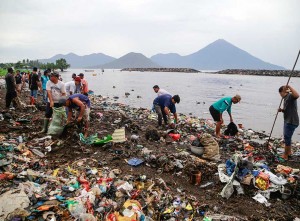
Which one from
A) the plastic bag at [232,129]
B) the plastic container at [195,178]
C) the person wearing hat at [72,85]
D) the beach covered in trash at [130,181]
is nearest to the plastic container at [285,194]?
the beach covered in trash at [130,181]

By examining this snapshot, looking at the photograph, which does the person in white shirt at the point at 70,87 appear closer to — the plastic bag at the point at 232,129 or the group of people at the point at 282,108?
the group of people at the point at 282,108

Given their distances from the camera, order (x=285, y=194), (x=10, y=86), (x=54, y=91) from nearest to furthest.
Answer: (x=285, y=194) < (x=54, y=91) < (x=10, y=86)

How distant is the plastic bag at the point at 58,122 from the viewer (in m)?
7.55

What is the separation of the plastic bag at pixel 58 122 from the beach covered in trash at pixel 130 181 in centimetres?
23

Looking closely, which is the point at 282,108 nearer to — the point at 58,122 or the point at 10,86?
the point at 58,122

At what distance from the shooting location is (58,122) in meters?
7.65

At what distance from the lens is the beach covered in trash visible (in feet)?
14.4

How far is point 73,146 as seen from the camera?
279 inches

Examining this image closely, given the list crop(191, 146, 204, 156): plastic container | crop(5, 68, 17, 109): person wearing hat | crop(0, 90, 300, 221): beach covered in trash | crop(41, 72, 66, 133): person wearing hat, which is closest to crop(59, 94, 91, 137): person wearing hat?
crop(41, 72, 66, 133): person wearing hat

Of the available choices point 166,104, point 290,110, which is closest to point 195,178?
point 290,110

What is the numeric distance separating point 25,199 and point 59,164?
1902mm

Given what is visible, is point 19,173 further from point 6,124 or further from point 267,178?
point 267,178

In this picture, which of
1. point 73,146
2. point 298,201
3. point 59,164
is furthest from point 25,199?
point 298,201

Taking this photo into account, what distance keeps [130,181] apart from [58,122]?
133 inches
